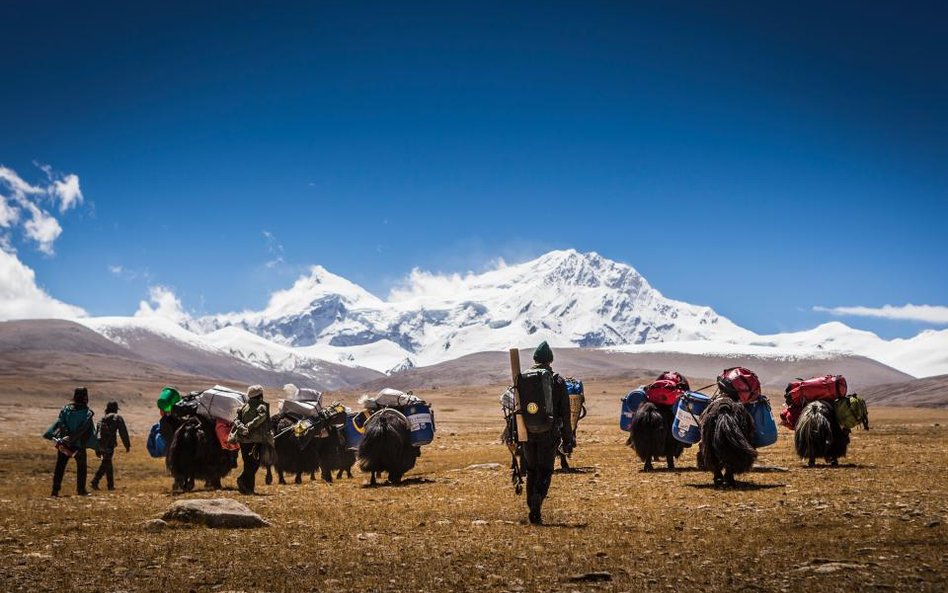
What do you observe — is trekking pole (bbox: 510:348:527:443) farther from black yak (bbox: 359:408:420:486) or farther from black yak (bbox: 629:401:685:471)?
black yak (bbox: 629:401:685:471)

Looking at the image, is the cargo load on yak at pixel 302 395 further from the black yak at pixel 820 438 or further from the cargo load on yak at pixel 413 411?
the black yak at pixel 820 438

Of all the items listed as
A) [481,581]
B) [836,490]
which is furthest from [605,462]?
[481,581]

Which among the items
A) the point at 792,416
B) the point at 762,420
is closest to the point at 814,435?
the point at 792,416

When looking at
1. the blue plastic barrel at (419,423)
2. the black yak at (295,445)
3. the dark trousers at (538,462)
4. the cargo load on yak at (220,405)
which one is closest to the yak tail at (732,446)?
the dark trousers at (538,462)

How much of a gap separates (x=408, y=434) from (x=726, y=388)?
7407mm

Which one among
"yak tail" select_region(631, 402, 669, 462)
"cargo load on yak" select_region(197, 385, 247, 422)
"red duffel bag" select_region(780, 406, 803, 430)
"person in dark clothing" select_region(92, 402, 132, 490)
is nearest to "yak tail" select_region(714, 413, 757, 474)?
"yak tail" select_region(631, 402, 669, 462)

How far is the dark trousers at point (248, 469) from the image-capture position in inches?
657

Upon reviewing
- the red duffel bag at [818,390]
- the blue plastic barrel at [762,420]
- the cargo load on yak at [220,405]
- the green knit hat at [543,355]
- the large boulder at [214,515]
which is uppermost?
the green knit hat at [543,355]

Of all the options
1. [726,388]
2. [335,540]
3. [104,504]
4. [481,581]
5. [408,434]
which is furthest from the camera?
[408,434]

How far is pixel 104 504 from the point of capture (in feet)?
49.5

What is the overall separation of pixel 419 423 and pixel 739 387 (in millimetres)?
7506

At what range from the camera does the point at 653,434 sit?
19391 millimetres

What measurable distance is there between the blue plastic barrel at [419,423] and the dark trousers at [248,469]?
12.5ft

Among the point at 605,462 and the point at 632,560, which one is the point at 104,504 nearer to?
the point at 632,560
